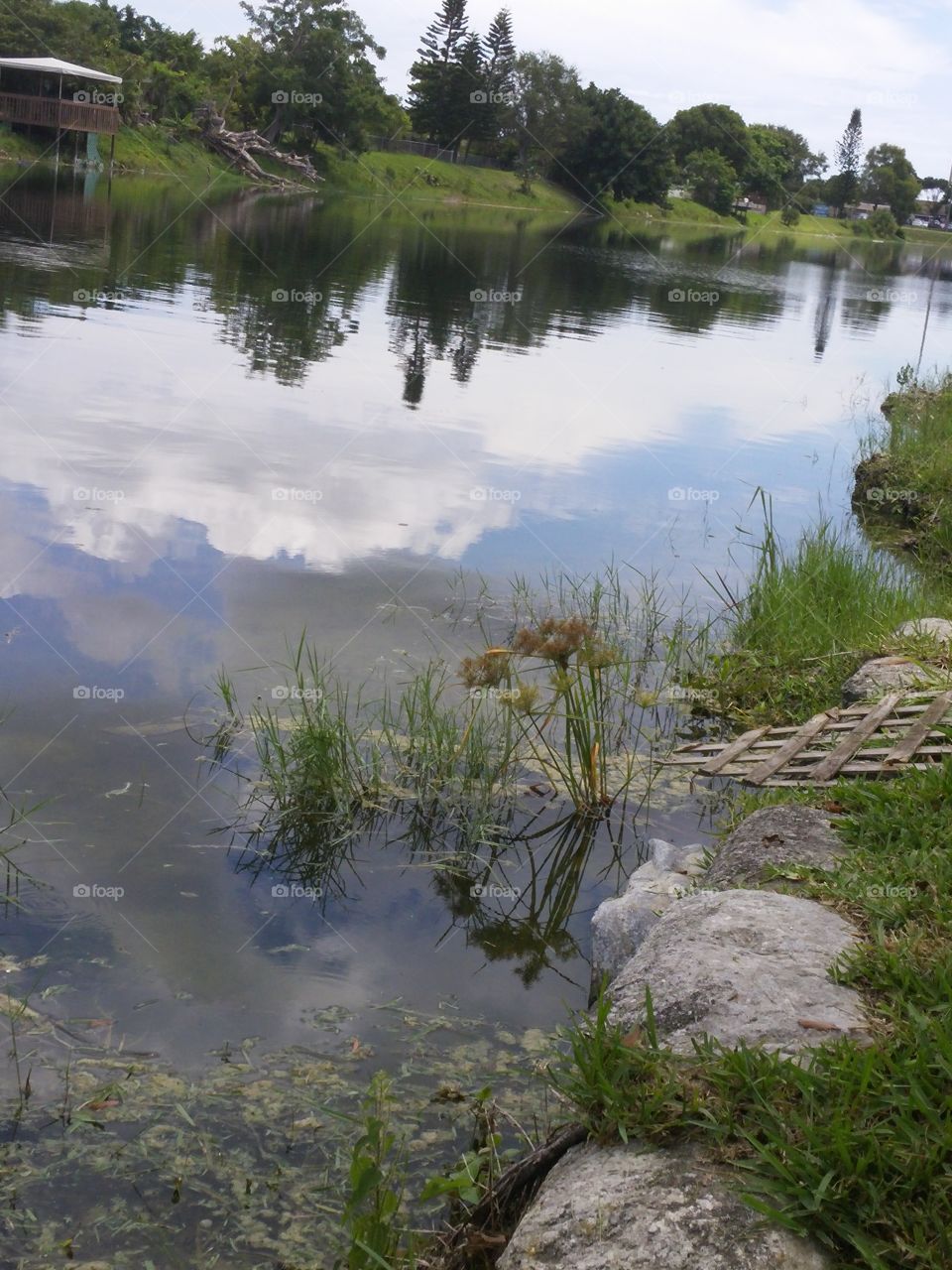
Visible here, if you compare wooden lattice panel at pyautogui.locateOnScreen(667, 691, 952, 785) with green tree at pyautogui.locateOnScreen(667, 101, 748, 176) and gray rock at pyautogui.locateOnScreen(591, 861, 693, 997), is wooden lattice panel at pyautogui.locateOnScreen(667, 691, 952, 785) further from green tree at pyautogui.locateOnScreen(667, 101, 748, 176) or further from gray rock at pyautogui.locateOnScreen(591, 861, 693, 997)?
green tree at pyautogui.locateOnScreen(667, 101, 748, 176)

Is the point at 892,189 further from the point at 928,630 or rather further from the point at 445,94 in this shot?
the point at 928,630

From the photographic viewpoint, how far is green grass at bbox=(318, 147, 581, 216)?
62.9m

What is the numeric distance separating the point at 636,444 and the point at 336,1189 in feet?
39.8

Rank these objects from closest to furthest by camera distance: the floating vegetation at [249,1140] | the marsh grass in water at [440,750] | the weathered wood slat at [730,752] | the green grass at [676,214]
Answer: the floating vegetation at [249,1140]
the marsh grass in water at [440,750]
the weathered wood slat at [730,752]
the green grass at [676,214]

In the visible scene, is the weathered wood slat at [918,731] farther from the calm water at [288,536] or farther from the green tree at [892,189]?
the green tree at [892,189]

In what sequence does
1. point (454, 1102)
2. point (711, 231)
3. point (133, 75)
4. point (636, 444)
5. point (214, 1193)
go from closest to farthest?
1. point (214, 1193)
2. point (454, 1102)
3. point (636, 444)
4. point (133, 75)
5. point (711, 231)

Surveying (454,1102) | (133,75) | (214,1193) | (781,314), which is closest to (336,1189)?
(214,1193)

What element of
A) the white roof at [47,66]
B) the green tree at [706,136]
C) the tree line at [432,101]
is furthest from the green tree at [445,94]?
the white roof at [47,66]

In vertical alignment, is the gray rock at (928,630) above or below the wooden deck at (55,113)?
below

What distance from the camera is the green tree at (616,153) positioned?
78.1m

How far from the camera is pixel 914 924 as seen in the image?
11.3 feet

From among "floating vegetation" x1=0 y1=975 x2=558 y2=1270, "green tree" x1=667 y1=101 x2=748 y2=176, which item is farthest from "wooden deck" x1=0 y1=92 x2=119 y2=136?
"green tree" x1=667 y1=101 x2=748 y2=176

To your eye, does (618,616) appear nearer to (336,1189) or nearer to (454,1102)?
(454,1102)

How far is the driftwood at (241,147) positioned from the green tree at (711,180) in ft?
142
